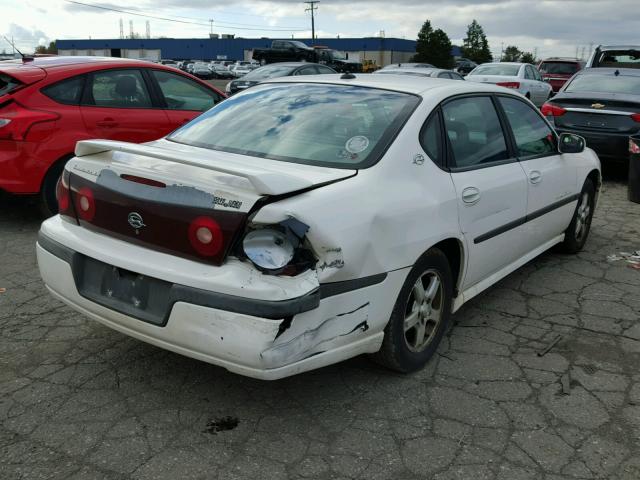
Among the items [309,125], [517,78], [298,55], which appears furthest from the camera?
[298,55]

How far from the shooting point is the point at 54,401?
115 inches

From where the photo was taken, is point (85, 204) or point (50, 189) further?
point (50, 189)

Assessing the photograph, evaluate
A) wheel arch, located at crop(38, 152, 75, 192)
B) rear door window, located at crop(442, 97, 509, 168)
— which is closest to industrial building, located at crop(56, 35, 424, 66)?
wheel arch, located at crop(38, 152, 75, 192)

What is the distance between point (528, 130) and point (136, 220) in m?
2.93

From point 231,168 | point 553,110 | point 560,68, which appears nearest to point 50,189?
point 231,168

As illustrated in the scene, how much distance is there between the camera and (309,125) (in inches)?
130

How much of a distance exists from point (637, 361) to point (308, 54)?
40226 mm

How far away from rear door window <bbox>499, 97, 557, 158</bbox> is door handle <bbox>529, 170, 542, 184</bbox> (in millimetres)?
124

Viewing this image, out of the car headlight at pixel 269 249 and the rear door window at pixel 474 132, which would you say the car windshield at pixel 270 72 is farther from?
the car headlight at pixel 269 249

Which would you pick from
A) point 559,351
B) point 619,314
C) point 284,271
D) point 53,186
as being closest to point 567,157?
point 619,314

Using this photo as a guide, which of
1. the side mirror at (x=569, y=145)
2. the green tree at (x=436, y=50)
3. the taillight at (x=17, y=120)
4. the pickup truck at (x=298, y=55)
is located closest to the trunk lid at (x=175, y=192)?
the side mirror at (x=569, y=145)

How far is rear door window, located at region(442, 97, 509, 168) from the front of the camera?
3.47 m

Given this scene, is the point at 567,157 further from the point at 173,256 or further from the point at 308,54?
the point at 308,54

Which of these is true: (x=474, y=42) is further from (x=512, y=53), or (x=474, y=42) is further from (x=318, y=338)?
(x=318, y=338)
